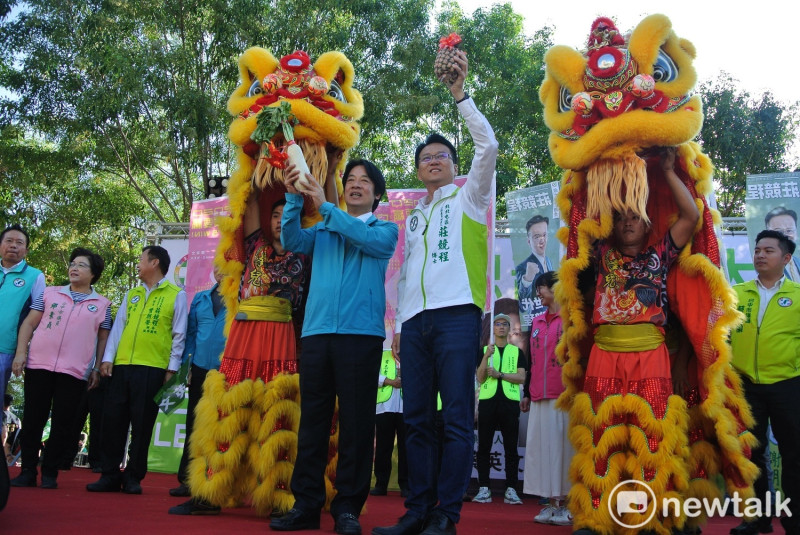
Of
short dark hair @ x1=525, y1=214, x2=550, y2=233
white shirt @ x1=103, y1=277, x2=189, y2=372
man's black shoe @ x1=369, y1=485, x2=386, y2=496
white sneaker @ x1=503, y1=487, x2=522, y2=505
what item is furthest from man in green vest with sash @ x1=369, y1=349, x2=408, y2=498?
white shirt @ x1=103, y1=277, x2=189, y2=372

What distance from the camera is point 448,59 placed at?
357 centimetres

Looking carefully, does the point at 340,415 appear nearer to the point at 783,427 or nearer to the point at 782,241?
the point at 783,427

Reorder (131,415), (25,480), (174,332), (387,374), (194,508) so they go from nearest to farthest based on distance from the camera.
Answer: (194,508), (25,480), (131,415), (174,332), (387,374)

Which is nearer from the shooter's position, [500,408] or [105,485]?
[105,485]

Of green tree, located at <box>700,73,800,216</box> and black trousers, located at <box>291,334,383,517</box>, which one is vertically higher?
green tree, located at <box>700,73,800,216</box>

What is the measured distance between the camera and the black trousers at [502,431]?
698 centimetres

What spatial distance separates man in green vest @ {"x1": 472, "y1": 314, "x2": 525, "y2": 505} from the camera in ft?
22.9

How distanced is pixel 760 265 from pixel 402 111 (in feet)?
26.4

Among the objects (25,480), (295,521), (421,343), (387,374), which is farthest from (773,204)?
(25,480)

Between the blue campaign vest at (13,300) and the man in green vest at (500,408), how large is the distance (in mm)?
3979

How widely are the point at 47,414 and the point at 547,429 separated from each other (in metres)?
3.63

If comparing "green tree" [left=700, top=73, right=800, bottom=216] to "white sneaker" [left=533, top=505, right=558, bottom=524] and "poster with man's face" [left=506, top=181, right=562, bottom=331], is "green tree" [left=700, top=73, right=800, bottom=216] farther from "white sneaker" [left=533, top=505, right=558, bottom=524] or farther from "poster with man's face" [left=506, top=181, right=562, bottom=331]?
"white sneaker" [left=533, top=505, right=558, bottom=524]

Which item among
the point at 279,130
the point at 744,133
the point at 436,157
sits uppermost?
the point at 744,133

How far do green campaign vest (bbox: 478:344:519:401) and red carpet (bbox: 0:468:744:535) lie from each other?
148 cm
